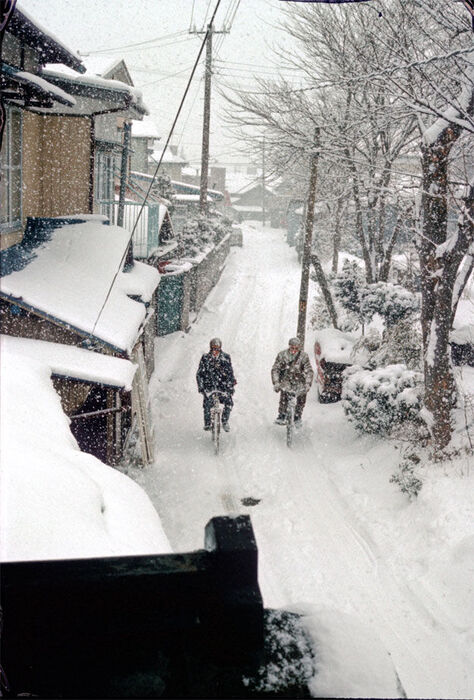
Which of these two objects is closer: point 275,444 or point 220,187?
point 275,444

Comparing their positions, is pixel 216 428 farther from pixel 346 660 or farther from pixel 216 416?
pixel 346 660

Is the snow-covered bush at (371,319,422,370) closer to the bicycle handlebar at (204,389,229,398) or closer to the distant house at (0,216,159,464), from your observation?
the bicycle handlebar at (204,389,229,398)

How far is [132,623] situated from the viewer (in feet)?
4.25

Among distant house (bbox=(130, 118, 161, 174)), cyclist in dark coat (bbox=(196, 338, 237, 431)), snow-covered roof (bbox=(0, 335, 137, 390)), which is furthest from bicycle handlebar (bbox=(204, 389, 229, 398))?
distant house (bbox=(130, 118, 161, 174))

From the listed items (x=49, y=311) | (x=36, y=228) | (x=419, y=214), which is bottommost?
(x=49, y=311)

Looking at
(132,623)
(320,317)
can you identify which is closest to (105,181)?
(320,317)

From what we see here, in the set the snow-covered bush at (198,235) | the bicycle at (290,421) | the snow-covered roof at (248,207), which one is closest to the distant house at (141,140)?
the snow-covered bush at (198,235)

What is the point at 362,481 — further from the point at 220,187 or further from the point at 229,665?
the point at 220,187

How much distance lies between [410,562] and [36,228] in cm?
812

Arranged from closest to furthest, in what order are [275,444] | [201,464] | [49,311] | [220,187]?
[49,311]
[201,464]
[275,444]
[220,187]

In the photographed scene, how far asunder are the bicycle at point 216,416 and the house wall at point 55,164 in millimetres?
4652

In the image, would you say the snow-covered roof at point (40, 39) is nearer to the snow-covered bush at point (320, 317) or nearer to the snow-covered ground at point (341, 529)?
the snow-covered ground at point (341, 529)

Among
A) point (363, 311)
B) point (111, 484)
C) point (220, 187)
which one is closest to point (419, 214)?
point (363, 311)

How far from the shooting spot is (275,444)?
982cm
